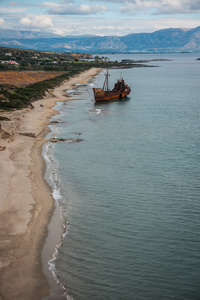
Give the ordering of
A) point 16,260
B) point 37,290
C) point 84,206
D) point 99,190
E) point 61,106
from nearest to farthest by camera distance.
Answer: point 37,290 → point 16,260 → point 84,206 → point 99,190 → point 61,106

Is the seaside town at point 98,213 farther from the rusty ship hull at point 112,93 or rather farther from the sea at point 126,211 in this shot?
the rusty ship hull at point 112,93

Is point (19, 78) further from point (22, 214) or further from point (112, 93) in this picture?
point (22, 214)

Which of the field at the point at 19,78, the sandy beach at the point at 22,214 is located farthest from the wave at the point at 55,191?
the field at the point at 19,78

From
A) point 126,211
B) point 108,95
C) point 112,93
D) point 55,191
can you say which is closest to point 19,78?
point 112,93

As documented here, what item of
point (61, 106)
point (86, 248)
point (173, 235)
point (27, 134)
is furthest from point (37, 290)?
point (61, 106)

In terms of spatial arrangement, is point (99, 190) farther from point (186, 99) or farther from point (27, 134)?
point (186, 99)

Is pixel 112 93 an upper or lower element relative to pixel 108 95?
upper

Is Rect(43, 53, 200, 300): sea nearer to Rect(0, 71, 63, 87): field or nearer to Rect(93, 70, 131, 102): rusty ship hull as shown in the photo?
Rect(93, 70, 131, 102): rusty ship hull
